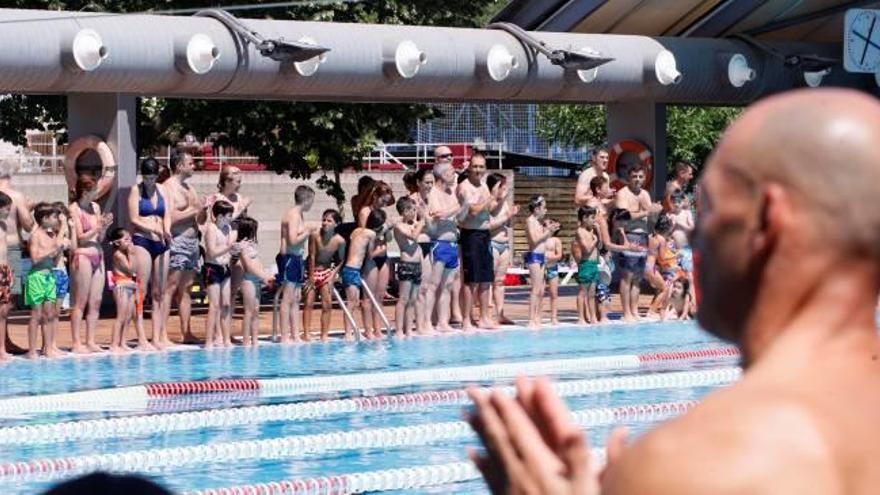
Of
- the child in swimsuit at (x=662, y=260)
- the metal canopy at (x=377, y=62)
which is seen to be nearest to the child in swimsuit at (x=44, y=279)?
the metal canopy at (x=377, y=62)

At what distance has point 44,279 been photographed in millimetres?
12867

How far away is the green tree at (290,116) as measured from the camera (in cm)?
2081

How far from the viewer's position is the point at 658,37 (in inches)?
786

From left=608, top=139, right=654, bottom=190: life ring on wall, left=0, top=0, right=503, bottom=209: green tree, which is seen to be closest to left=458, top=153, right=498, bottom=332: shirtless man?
left=608, top=139, right=654, bottom=190: life ring on wall

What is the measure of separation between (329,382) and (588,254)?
5365 mm

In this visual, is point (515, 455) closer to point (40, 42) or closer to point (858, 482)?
point (858, 482)

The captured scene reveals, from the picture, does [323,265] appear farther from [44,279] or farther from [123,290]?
[44,279]

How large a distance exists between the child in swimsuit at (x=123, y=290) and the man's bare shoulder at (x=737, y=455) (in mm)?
12263

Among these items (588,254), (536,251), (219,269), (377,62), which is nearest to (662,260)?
(588,254)

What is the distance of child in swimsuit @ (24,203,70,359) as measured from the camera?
12.8 metres

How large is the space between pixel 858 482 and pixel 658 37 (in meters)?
19.0

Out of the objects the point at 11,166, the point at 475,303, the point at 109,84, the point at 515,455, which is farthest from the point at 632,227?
the point at 515,455

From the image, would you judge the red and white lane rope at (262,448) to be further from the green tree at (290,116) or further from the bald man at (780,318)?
the green tree at (290,116)

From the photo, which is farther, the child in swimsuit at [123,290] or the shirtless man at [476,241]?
the shirtless man at [476,241]
